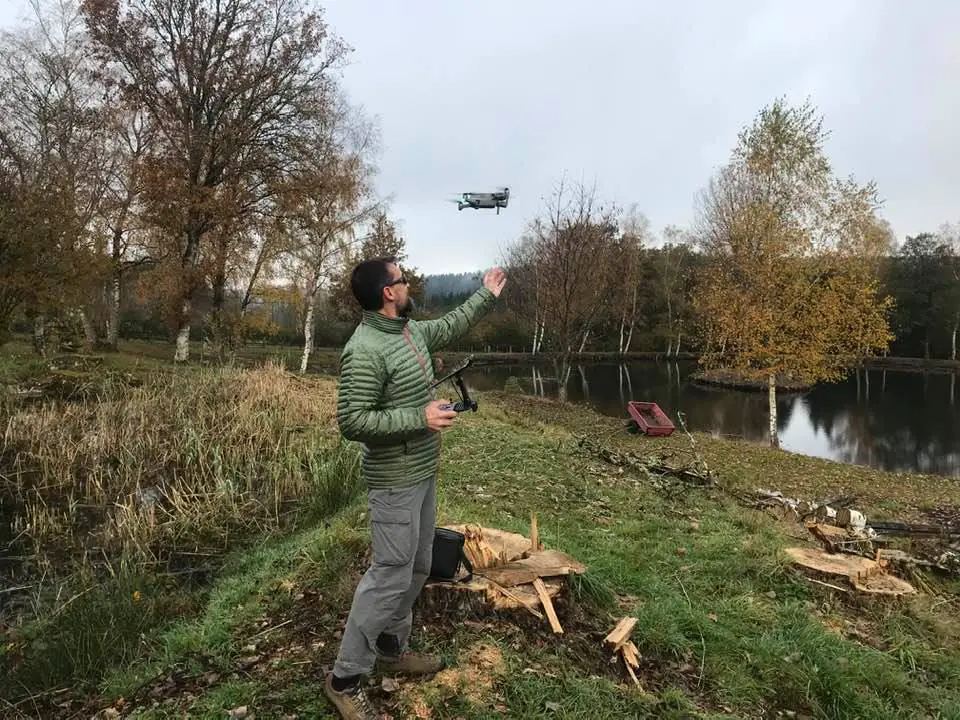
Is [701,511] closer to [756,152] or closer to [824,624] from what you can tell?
[824,624]

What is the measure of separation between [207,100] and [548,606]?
19073 millimetres

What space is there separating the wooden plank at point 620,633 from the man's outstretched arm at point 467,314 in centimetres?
184

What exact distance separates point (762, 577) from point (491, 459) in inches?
162

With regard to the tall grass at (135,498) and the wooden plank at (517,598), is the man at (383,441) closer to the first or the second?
the wooden plank at (517,598)

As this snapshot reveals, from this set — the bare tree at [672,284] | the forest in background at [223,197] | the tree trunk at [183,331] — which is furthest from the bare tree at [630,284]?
the tree trunk at [183,331]

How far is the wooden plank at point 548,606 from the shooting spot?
3334 millimetres

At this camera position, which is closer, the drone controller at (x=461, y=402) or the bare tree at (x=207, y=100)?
the drone controller at (x=461, y=402)

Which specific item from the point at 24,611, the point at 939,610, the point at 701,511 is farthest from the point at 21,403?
the point at 939,610

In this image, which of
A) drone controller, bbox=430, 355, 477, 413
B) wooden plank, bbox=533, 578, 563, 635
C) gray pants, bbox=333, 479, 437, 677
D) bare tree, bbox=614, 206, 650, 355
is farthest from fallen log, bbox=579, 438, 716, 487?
bare tree, bbox=614, 206, 650, 355

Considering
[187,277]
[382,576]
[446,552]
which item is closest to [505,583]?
[446,552]

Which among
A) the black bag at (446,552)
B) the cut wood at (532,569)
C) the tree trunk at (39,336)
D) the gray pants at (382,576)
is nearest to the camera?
the gray pants at (382,576)

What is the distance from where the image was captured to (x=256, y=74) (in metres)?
18.2

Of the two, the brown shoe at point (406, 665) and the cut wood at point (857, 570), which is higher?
the brown shoe at point (406, 665)

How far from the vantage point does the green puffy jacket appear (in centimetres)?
244
